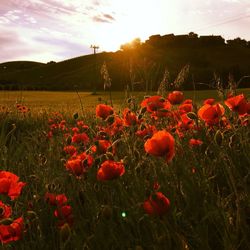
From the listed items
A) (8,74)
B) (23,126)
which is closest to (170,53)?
(8,74)

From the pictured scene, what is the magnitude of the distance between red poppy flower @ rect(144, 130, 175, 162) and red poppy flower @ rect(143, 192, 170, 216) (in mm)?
236

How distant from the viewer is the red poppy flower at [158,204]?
4.97 feet

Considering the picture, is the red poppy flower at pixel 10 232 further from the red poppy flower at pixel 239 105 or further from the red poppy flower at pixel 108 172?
the red poppy flower at pixel 239 105

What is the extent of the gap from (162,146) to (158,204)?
0.28 meters

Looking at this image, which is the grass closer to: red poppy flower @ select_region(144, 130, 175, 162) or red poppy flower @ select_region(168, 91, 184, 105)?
red poppy flower @ select_region(168, 91, 184, 105)

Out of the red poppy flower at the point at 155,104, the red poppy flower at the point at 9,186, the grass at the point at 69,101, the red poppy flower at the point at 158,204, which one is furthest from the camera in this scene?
the grass at the point at 69,101

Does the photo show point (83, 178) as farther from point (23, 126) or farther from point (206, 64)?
point (206, 64)

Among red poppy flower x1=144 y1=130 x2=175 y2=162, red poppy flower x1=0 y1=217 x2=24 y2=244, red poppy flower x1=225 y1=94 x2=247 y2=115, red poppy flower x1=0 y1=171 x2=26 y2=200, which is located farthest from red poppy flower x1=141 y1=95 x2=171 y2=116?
red poppy flower x1=0 y1=217 x2=24 y2=244

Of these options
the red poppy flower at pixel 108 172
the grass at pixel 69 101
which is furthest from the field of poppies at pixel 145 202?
the grass at pixel 69 101

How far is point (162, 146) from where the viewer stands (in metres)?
1.72

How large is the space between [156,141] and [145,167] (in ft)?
2.17

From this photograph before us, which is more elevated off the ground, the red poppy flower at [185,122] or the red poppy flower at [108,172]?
the red poppy flower at [185,122]

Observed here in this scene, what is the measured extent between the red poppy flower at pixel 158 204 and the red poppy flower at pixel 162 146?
0.24 metres

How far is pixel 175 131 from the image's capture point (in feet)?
10.3
